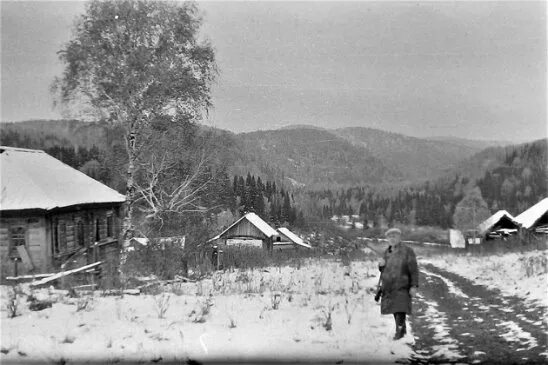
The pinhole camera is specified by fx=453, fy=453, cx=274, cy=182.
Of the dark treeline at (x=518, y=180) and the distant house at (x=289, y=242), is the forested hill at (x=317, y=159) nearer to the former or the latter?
the distant house at (x=289, y=242)

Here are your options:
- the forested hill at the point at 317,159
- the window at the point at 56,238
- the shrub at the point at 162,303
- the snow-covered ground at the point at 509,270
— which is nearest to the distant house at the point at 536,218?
the snow-covered ground at the point at 509,270

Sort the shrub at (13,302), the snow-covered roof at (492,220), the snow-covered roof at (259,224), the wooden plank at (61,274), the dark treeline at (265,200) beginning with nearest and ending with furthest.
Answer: the wooden plank at (61,274) → the shrub at (13,302) → the snow-covered roof at (259,224) → the dark treeline at (265,200) → the snow-covered roof at (492,220)

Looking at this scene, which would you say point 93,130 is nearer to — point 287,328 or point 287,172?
point 287,172

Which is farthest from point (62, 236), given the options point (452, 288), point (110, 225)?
point (452, 288)

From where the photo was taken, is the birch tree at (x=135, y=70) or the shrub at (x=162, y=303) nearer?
the birch tree at (x=135, y=70)

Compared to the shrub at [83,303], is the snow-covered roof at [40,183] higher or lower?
higher

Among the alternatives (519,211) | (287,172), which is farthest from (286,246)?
(519,211)

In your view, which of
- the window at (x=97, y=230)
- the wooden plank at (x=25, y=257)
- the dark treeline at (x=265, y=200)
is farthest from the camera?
the window at (x=97, y=230)
